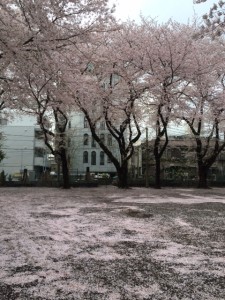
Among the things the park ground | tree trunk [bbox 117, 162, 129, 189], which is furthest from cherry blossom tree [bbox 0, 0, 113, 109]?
tree trunk [bbox 117, 162, 129, 189]

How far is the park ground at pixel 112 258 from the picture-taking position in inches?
177

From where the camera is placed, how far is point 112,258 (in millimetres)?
6008

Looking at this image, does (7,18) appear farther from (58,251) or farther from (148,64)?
(148,64)

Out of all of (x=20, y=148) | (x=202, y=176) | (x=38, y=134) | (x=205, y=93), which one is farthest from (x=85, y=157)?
(x=205, y=93)

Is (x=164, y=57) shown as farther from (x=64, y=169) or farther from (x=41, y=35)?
(x=41, y=35)

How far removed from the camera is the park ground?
4488 mm

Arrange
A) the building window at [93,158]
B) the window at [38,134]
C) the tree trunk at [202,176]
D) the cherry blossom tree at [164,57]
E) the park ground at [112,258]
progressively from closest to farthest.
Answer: the park ground at [112,258]
the cherry blossom tree at [164,57]
the tree trunk at [202,176]
the window at [38,134]
the building window at [93,158]

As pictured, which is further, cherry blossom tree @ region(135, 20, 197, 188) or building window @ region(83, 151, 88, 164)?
building window @ region(83, 151, 88, 164)

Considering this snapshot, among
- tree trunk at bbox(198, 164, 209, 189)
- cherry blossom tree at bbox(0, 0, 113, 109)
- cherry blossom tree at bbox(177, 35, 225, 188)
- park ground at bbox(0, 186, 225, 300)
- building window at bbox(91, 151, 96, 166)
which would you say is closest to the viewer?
park ground at bbox(0, 186, 225, 300)

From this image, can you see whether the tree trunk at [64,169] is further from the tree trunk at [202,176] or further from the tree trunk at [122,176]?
the tree trunk at [202,176]

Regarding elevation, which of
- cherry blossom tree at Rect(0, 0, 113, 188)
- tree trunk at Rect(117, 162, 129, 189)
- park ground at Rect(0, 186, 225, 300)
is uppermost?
cherry blossom tree at Rect(0, 0, 113, 188)

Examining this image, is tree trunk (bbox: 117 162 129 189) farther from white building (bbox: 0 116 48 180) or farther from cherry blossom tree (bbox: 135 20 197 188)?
white building (bbox: 0 116 48 180)

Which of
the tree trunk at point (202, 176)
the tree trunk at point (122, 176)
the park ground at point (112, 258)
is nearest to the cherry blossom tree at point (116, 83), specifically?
the tree trunk at point (122, 176)

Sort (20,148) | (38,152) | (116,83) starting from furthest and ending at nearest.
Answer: (38,152) → (20,148) → (116,83)
